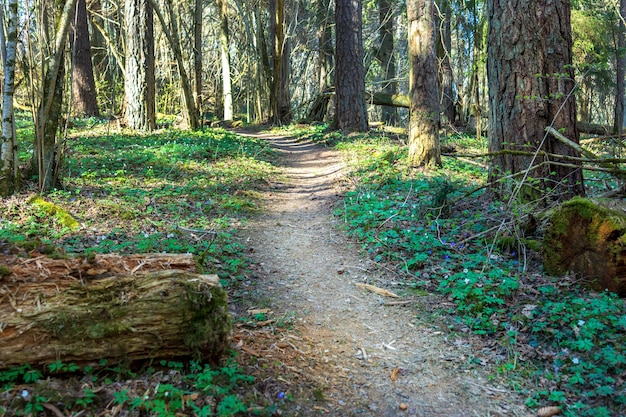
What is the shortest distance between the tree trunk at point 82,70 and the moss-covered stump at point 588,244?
48.8 feet

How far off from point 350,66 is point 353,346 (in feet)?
40.9

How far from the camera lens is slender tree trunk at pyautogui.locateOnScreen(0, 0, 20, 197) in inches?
261

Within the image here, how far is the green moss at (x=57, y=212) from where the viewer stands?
624 cm

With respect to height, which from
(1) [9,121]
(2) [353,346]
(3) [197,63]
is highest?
(3) [197,63]

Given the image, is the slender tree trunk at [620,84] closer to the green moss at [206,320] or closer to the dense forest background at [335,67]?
the dense forest background at [335,67]

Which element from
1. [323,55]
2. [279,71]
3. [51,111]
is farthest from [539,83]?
[323,55]

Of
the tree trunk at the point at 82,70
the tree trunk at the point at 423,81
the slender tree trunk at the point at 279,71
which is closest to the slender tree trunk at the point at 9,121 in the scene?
the tree trunk at the point at 423,81

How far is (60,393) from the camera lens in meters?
2.62

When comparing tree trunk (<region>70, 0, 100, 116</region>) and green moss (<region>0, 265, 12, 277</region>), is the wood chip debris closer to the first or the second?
green moss (<region>0, 265, 12, 277</region>)

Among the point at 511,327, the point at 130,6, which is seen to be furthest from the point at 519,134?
the point at 130,6

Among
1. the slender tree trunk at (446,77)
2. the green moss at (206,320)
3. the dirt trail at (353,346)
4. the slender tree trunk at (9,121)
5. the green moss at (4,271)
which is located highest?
the slender tree trunk at (446,77)

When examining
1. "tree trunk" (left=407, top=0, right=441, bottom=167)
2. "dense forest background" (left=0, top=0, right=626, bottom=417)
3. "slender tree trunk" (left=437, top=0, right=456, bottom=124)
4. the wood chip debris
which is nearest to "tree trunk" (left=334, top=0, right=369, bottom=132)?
→ "dense forest background" (left=0, top=0, right=626, bottom=417)

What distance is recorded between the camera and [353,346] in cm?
427

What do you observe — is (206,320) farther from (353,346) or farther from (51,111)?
(51,111)
